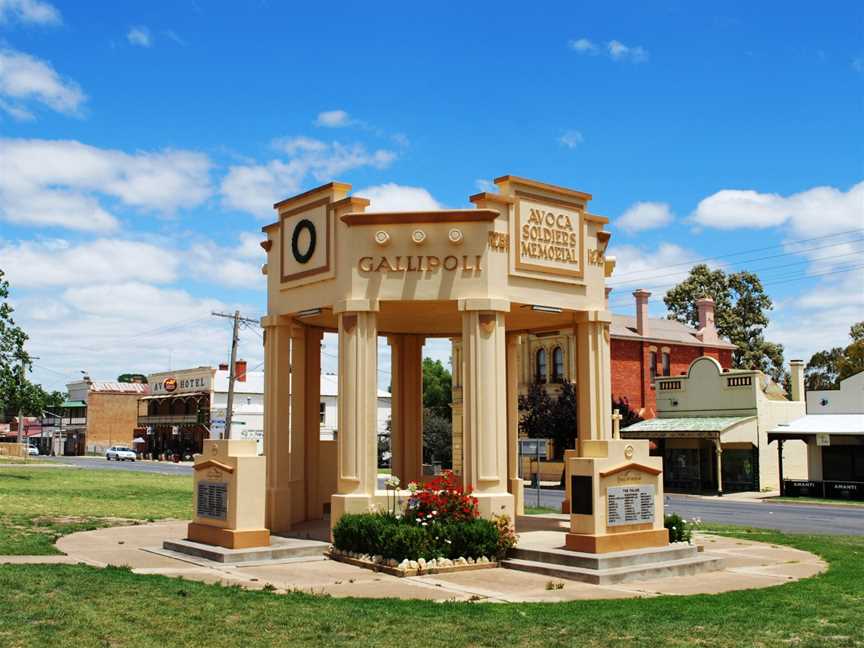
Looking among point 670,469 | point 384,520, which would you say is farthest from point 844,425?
point 384,520

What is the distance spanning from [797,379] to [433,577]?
129 feet

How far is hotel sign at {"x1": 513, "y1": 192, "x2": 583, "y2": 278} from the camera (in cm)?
1834

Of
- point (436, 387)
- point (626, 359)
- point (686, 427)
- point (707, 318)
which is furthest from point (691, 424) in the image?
point (436, 387)

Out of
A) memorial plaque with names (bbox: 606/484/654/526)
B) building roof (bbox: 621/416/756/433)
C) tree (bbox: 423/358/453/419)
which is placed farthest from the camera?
tree (bbox: 423/358/453/419)

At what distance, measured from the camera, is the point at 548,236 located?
18.9m

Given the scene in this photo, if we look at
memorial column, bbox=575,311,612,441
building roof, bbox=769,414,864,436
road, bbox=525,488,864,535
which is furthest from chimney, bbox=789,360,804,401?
memorial column, bbox=575,311,612,441

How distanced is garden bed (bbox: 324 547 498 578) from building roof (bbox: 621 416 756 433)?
31712 millimetres

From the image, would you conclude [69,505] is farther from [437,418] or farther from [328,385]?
[328,385]

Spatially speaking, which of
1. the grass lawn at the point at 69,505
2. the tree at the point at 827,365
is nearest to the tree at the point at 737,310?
the tree at the point at 827,365

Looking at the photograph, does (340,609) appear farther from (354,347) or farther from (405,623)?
(354,347)

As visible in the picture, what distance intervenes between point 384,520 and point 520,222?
21.1 ft

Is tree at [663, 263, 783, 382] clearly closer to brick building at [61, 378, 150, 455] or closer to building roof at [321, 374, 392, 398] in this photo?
building roof at [321, 374, 392, 398]

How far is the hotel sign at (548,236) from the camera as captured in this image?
60.2ft

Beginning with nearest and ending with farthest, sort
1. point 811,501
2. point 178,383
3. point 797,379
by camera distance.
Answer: point 811,501 → point 797,379 → point 178,383
